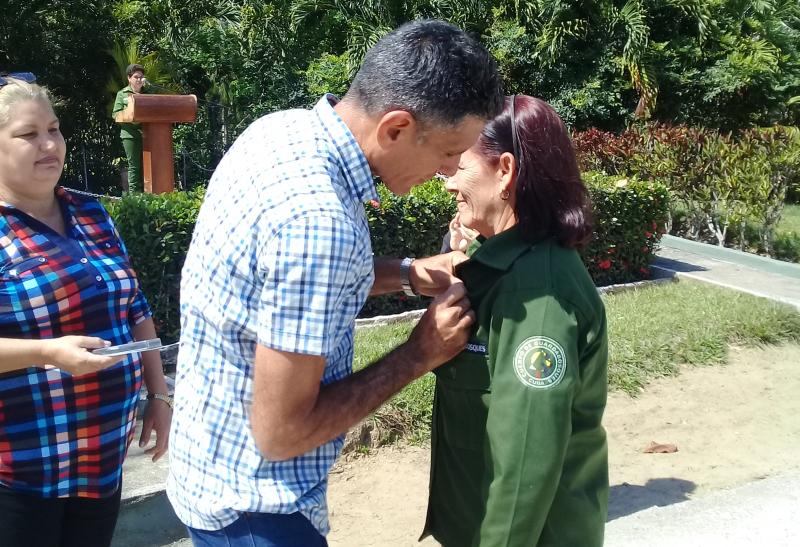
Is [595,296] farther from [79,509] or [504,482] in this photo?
[79,509]

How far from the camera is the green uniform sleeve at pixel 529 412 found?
157cm

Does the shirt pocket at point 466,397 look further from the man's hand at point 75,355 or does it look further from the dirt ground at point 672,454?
the dirt ground at point 672,454

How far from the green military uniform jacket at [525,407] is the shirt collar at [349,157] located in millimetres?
387

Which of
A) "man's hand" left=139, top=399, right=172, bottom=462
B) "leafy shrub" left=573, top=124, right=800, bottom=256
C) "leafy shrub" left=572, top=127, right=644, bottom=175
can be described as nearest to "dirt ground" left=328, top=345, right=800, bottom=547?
"man's hand" left=139, top=399, right=172, bottom=462

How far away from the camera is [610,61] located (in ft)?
50.4

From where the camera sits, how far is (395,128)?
1486 mm

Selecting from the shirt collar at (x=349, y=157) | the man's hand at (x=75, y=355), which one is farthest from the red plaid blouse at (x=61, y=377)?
the shirt collar at (x=349, y=157)

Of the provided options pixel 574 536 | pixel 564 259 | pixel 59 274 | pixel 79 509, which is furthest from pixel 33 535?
pixel 564 259

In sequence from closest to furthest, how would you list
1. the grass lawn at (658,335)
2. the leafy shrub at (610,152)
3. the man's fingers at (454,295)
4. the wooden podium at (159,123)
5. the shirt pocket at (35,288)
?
the man's fingers at (454,295), the shirt pocket at (35,288), the grass lawn at (658,335), the wooden podium at (159,123), the leafy shrub at (610,152)

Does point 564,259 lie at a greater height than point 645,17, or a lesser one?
lesser

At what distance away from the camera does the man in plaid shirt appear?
1.33m

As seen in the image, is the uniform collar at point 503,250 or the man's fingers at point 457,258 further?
the man's fingers at point 457,258

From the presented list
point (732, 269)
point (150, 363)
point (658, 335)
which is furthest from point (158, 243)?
point (732, 269)

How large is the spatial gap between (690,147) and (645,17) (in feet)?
18.1
